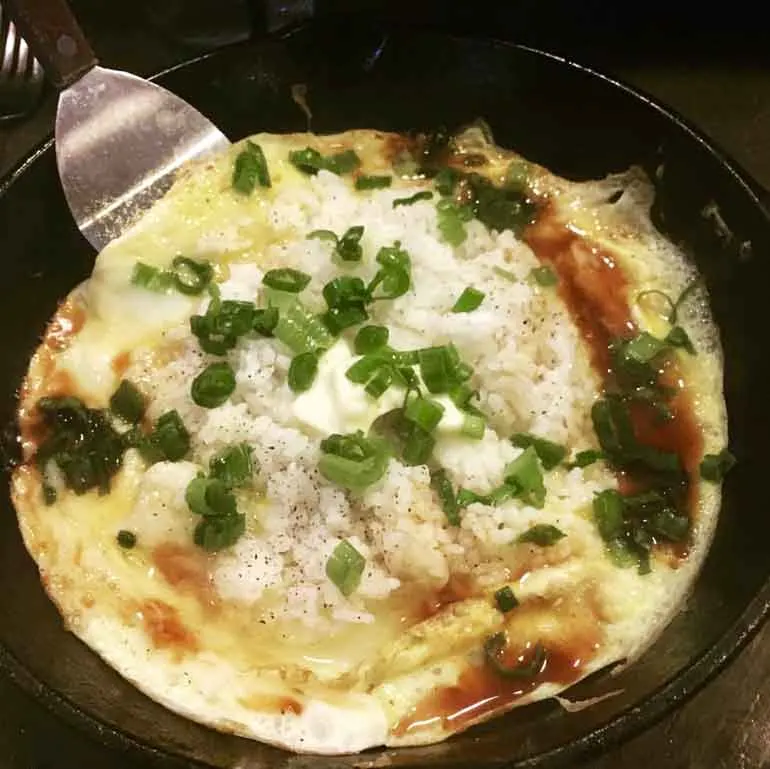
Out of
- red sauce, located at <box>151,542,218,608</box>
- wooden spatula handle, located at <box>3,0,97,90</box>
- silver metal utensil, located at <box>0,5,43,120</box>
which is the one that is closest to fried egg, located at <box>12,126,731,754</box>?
red sauce, located at <box>151,542,218,608</box>

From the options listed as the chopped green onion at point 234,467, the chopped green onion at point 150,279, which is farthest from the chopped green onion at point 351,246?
the chopped green onion at point 234,467

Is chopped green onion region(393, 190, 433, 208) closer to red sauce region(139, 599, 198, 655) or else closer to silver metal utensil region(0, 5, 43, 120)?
red sauce region(139, 599, 198, 655)

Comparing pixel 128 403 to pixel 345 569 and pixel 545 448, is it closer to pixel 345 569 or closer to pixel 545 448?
pixel 345 569

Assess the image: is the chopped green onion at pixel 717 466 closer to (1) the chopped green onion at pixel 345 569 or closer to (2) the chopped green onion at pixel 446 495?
(2) the chopped green onion at pixel 446 495

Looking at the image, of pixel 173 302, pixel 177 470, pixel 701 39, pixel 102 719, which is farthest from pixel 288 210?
pixel 701 39

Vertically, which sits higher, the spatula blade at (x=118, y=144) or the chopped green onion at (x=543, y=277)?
the spatula blade at (x=118, y=144)
